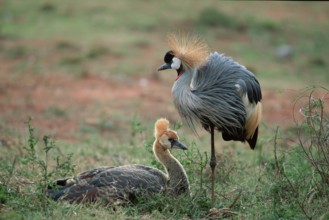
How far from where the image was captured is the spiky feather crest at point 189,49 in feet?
18.4

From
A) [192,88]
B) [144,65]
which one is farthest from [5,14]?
[192,88]

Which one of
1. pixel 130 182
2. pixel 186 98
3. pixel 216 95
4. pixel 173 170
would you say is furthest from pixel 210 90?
pixel 130 182

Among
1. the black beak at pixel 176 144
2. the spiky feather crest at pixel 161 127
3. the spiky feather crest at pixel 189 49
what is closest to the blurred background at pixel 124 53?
the spiky feather crest at pixel 161 127

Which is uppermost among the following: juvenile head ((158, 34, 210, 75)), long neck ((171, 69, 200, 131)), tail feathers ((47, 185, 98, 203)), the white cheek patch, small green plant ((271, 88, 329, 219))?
juvenile head ((158, 34, 210, 75))

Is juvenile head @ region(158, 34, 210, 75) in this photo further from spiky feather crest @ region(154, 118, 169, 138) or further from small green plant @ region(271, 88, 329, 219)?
small green plant @ region(271, 88, 329, 219)

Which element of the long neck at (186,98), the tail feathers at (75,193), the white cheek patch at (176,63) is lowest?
the tail feathers at (75,193)

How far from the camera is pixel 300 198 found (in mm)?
5250

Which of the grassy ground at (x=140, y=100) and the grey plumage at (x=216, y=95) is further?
the grey plumage at (x=216, y=95)

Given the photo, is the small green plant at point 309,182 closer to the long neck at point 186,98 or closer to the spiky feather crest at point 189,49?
the long neck at point 186,98

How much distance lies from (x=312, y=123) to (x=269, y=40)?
9166 mm

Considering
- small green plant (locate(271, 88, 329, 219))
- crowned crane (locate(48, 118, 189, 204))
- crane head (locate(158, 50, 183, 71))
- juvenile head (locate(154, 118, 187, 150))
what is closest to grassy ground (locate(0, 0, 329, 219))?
small green plant (locate(271, 88, 329, 219))

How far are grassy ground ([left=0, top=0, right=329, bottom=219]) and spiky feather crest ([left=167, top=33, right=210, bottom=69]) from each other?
0.77m

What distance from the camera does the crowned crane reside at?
522 cm

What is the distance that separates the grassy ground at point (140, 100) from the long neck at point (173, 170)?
0.52ft
